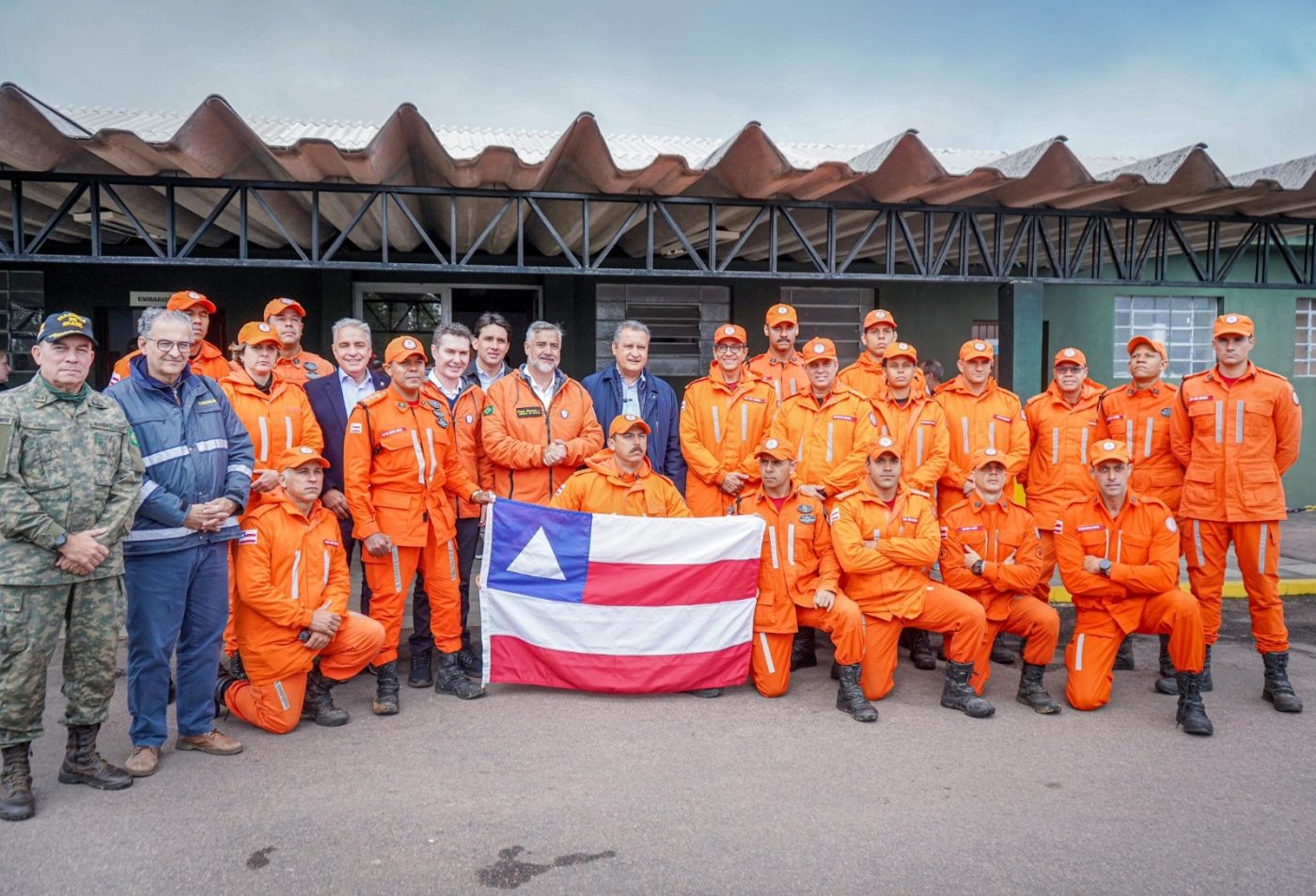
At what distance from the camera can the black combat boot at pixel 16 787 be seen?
3.37 meters

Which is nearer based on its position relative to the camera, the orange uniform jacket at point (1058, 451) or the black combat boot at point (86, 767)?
the black combat boot at point (86, 767)

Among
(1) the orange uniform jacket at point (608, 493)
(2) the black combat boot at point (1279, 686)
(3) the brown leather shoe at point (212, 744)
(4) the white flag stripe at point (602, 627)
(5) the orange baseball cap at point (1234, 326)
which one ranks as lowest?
(3) the brown leather shoe at point (212, 744)

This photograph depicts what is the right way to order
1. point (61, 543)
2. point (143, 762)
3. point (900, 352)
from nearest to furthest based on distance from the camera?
point (61, 543) < point (143, 762) < point (900, 352)

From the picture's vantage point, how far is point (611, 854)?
124 inches

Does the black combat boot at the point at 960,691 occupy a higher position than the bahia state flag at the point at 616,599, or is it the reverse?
the bahia state flag at the point at 616,599

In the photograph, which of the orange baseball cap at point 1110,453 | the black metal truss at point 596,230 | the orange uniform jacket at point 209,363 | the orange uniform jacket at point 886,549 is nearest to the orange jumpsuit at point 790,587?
the orange uniform jacket at point 886,549

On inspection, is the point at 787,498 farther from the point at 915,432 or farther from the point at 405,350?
the point at 405,350

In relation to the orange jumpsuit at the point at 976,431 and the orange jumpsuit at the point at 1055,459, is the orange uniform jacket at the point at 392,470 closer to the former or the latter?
the orange jumpsuit at the point at 976,431

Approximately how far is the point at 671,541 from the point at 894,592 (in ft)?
4.15

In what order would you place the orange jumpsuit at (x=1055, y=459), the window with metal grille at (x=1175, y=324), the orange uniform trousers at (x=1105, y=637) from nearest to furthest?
1. the orange uniform trousers at (x=1105, y=637)
2. the orange jumpsuit at (x=1055, y=459)
3. the window with metal grille at (x=1175, y=324)

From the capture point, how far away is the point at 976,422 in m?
5.82

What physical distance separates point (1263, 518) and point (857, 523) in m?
2.31

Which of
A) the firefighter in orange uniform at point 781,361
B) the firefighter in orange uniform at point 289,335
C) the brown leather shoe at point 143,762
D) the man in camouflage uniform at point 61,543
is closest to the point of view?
the man in camouflage uniform at point 61,543

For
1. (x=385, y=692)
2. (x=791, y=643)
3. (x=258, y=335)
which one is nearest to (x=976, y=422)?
(x=791, y=643)
